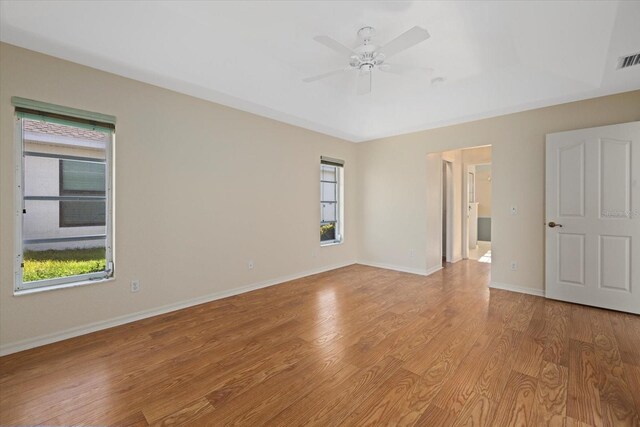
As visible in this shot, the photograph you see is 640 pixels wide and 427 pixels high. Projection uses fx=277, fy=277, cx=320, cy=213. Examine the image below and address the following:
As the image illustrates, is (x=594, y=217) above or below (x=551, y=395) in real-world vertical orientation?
above

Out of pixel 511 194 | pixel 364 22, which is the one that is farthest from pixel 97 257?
pixel 511 194

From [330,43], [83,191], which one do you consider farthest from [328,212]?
[83,191]

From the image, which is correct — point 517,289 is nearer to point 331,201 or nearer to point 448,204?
point 448,204

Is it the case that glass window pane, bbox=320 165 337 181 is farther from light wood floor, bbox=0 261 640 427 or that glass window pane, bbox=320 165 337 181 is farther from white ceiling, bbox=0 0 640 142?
light wood floor, bbox=0 261 640 427

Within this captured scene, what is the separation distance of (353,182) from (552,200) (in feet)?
10.7

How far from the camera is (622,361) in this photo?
219 centimetres

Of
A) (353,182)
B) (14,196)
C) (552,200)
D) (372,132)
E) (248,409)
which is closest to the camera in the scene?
(248,409)

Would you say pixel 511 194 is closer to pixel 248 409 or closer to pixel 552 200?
pixel 552 200

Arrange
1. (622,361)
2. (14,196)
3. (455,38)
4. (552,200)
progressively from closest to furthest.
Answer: (622,361), (14,196), (455,38), (552,200)

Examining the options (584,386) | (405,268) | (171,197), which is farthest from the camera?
(405,268)

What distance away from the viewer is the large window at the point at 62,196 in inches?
96.0

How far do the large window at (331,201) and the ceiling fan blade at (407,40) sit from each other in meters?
3.01

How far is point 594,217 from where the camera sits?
3340 millimetres

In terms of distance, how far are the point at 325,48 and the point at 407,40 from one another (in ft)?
3.38
